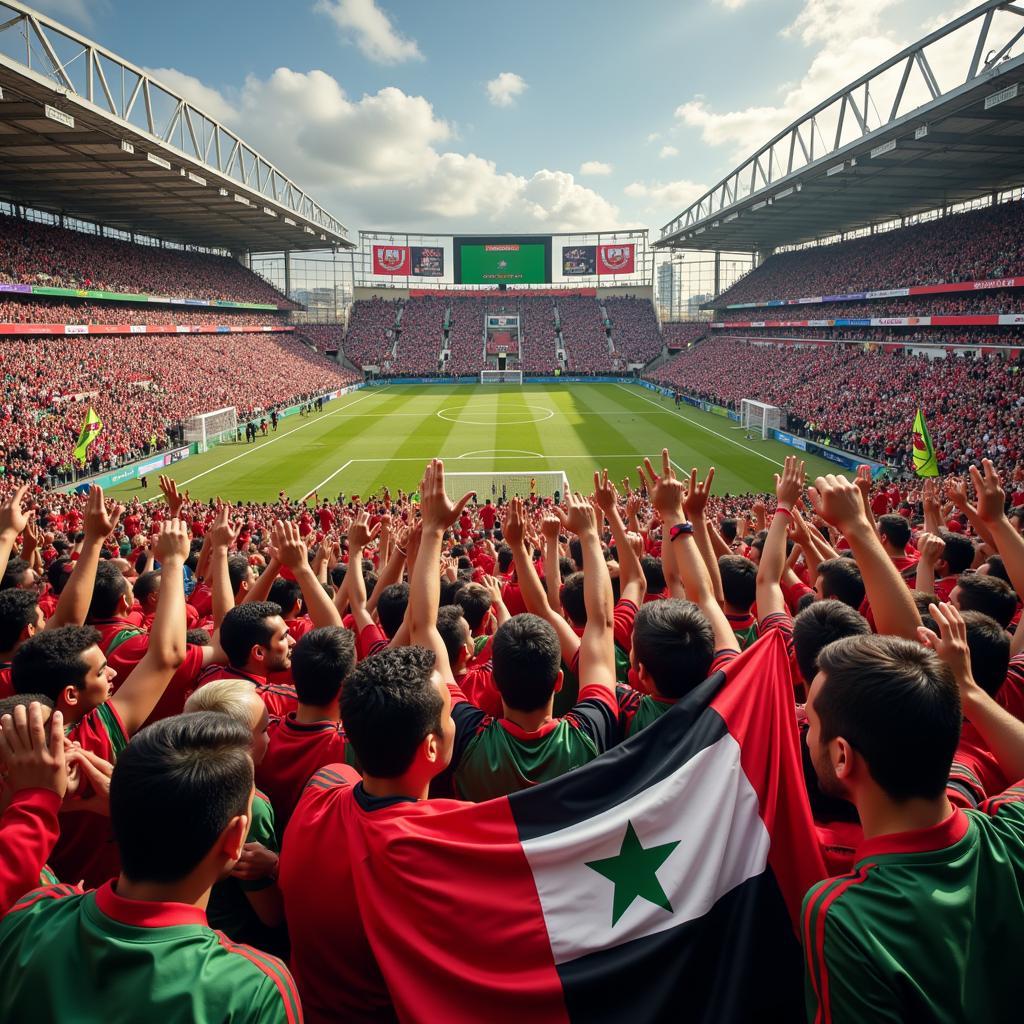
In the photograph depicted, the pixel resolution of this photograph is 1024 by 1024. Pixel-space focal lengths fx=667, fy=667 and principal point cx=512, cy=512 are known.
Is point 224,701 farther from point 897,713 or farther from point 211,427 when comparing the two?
point 211,427

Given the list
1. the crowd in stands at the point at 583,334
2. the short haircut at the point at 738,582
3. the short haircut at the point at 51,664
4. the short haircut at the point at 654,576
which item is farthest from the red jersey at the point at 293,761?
the crowd in stands at the point at 583,334

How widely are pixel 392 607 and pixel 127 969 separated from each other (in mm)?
3848

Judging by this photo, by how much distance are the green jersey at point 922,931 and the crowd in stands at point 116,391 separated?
29271mm

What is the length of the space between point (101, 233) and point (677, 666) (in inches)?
2670

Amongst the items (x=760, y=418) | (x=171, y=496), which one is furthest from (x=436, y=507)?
(x=760, y=418)

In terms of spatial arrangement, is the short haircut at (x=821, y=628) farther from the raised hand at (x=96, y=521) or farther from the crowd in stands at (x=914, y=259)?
the crowd in stands at (x=914, y=259)

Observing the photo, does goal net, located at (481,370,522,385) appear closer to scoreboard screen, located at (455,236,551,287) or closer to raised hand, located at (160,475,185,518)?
scoreboard screen, located at (455,236,551,287)

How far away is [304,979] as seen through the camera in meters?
2.48

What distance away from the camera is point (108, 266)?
49.4m

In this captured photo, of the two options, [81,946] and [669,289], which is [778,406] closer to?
[81,946]

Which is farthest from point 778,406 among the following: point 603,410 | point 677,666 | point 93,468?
point 677,666

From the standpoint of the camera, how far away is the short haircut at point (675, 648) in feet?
10.7

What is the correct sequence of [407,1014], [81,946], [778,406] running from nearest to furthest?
[81,946] < [407,1014] < [778,406]

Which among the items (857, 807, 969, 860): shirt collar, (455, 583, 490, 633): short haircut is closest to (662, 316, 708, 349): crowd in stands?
(455, 583, 490, 633): short haircut
